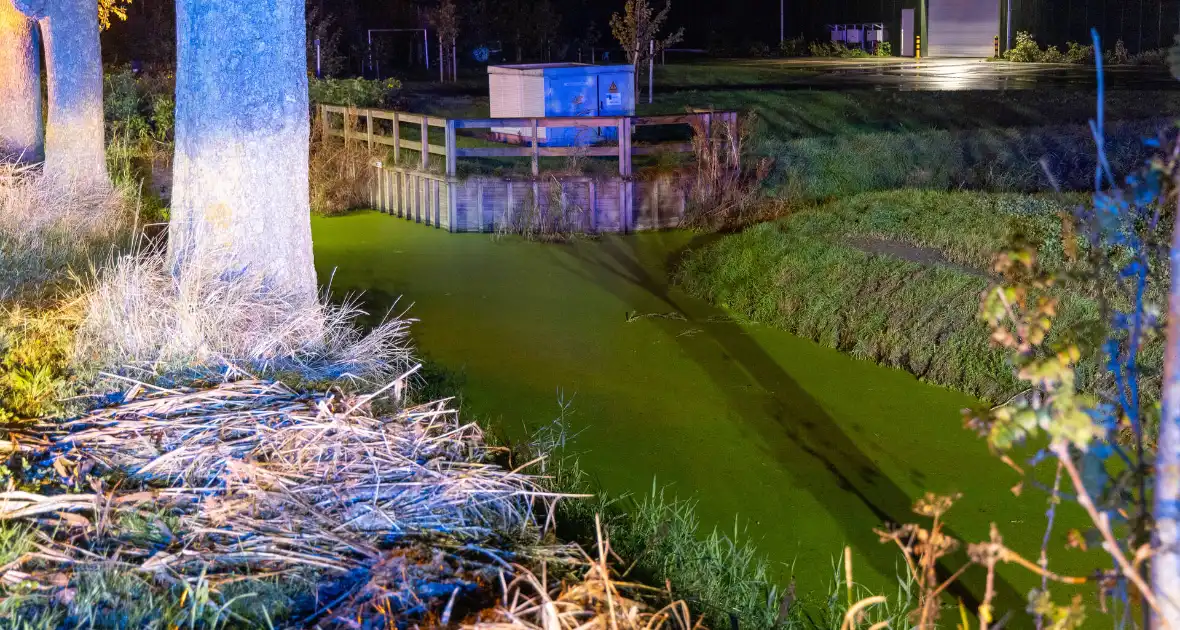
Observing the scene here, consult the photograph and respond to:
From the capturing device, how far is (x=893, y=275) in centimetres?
864

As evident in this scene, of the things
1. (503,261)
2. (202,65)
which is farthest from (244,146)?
(503,261)

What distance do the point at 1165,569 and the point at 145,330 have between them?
4795mm

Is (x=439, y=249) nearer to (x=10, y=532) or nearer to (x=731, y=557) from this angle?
(x=731, y=557)

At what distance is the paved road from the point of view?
25.4m

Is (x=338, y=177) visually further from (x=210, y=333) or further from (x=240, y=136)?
(x=210, y=333)

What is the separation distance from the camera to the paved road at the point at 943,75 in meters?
25.4

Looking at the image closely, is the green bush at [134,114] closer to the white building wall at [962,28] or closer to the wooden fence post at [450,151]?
the wooden fence post at [450,151]

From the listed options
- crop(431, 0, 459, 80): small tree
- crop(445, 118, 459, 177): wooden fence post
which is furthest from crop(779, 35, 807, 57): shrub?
crop(445, 118, 459, 177): wooden fence post

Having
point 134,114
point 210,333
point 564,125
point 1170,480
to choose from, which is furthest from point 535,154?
point 1170,480

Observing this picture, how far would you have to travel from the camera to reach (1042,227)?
8.86m

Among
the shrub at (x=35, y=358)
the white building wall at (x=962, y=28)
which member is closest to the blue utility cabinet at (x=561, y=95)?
the shrub at (x=35, y=358)

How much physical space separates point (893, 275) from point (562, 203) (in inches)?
195

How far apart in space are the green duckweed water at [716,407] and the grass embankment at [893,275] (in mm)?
198

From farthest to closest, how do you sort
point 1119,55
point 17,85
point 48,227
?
1. point 1119,55
2. point 17,85
3. point 48,227
